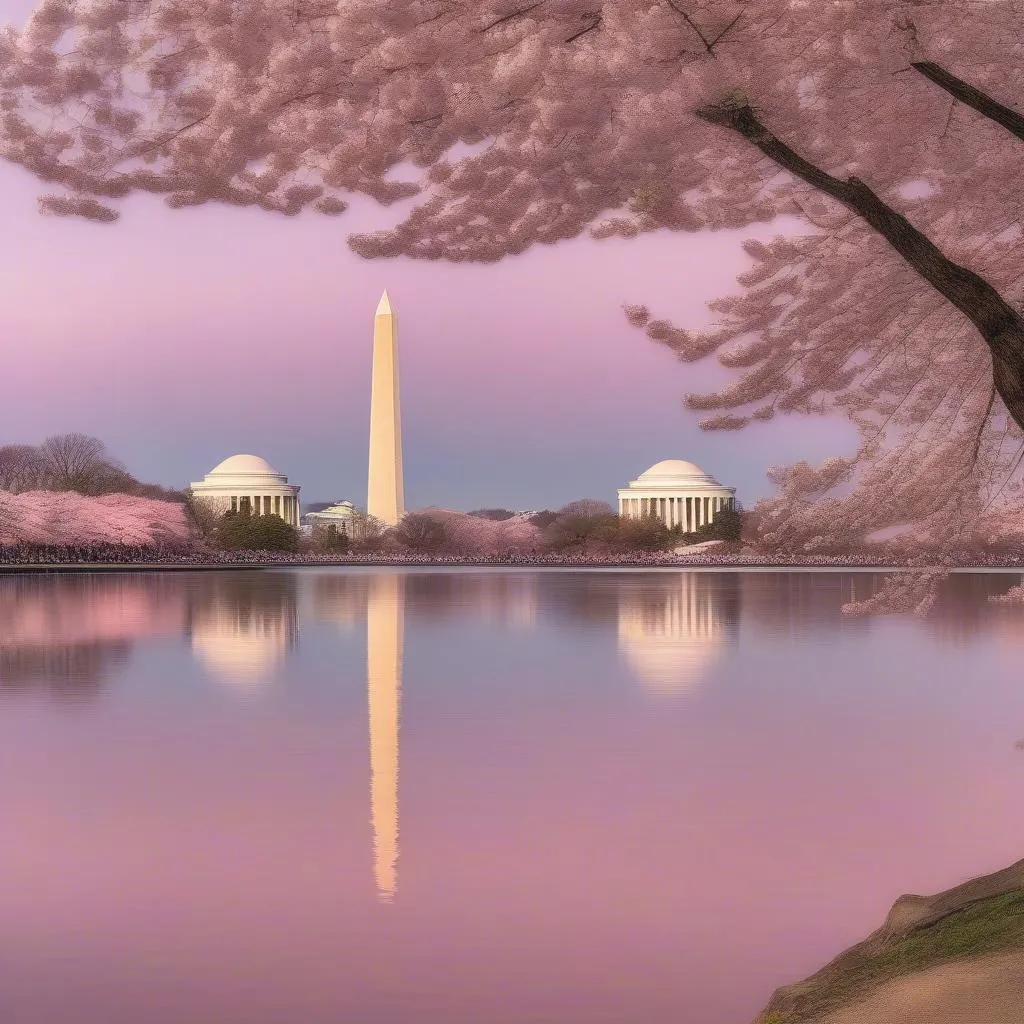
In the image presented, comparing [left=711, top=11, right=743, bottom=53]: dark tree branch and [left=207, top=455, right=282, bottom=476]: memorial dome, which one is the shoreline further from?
[left=711, top=11, right=743, bottom=53]: dark tree branch

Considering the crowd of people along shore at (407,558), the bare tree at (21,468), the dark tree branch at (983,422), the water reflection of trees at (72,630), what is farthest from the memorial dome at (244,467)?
the dark tree branch at (983,422)

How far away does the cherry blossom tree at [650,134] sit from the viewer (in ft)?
17.6

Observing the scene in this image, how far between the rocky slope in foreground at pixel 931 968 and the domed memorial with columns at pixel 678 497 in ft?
399

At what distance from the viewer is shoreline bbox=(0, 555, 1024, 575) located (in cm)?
7731

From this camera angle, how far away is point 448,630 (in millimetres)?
25375

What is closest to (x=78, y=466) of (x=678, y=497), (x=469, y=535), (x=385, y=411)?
(x=385, y=411)

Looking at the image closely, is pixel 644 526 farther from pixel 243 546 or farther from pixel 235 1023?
pixel 235 1023

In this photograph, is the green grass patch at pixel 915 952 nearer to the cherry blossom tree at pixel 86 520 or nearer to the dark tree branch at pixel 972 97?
the dark tree branch at pixel 972 97

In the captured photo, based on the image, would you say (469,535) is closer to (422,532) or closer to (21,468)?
(422,532)

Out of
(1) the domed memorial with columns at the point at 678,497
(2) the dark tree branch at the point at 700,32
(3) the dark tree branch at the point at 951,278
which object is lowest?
(3) the dark tree branch at the point at 951,278

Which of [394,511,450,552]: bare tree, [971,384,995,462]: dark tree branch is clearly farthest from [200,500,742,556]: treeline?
[971,384,995,462]: dark tree branch

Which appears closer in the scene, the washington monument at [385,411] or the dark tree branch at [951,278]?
the dark tree branch at [951,278]

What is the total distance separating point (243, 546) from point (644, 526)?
30196mm

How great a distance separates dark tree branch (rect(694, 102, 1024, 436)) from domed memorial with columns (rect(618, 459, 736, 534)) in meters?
121
